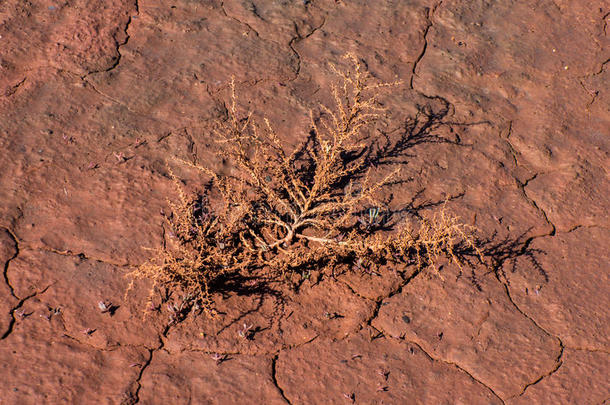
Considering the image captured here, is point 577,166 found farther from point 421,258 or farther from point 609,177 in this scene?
point 421,258

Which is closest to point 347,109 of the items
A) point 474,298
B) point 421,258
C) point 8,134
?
point 421,258

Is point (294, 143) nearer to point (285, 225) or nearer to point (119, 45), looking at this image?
point (285, 225)

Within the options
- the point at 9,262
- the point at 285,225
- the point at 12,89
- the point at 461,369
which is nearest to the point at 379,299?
the point at 461,369

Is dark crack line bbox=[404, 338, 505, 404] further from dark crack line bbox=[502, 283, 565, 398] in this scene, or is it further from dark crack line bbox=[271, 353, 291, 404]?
dark crack line bbox=[271, 353, 291, 404]

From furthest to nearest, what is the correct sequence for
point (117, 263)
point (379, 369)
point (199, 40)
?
point (199, 40), point (117, 263), point (379, 369)

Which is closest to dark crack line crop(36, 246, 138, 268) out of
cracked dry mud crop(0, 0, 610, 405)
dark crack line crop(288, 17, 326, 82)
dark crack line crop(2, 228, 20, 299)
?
cracked dry mud crop(0, 0, 610, 405)

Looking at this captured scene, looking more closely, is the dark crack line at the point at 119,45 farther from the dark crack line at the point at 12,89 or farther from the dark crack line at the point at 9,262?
the dark crack line at the point at 9,262
